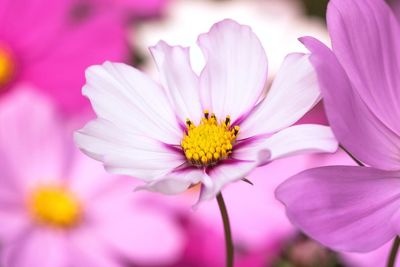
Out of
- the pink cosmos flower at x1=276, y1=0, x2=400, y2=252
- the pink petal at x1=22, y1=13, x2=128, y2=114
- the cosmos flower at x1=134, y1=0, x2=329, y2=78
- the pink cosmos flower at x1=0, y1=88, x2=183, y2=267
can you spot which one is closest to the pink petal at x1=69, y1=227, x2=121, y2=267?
the pink cosmos flower at x1=0, y1=88, x2=183, y2=267

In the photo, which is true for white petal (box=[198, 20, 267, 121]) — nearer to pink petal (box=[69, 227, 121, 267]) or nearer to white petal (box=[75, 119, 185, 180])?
white petal (box=[75, 119, 185, 180])

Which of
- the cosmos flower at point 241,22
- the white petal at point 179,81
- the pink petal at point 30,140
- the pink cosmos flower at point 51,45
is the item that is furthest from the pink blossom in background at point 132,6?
the white petal at point 179,81

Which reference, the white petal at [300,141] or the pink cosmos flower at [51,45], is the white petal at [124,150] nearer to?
the white petal at [300,141]

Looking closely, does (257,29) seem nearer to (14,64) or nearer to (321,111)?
(321,111)

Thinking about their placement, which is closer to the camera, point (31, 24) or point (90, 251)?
point (90, 251)

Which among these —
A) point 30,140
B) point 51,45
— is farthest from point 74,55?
point 30,140

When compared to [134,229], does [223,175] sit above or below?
above

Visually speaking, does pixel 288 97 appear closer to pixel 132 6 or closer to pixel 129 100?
pixel 129 100
